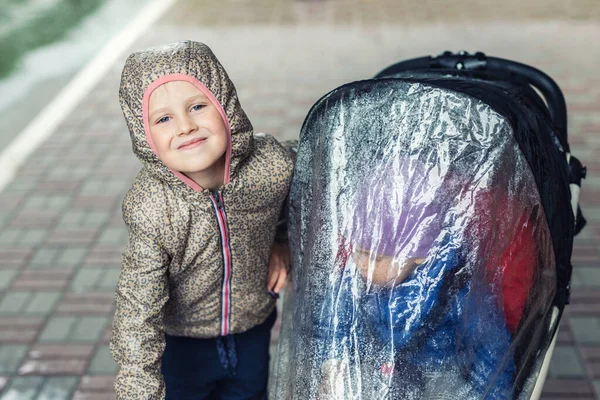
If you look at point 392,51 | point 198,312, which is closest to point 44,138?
point 392,51

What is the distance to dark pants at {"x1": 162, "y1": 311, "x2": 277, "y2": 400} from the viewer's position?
76.5 inches

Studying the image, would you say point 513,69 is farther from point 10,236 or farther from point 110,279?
point 10,236

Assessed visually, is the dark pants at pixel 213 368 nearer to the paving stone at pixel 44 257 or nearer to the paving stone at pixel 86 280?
the paving stone at pixel 86 280

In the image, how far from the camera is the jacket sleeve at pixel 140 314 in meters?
1.56

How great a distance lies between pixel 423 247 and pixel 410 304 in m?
0.12

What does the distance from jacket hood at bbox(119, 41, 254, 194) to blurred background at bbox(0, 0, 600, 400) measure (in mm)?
1575

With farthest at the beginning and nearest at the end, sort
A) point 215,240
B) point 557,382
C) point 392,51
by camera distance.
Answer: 1. point 392,51
2. point 557,382
3. point 215,240

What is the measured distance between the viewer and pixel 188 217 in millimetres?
1645

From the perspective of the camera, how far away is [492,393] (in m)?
1.44

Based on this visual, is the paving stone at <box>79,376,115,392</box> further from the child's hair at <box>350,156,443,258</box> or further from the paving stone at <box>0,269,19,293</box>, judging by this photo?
the child's hair at <box>350,156,443,258</box>

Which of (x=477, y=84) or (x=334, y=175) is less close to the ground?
(x=477, y=84)

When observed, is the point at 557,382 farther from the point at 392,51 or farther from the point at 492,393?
the point at 392,51

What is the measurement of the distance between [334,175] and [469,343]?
1.48 feet

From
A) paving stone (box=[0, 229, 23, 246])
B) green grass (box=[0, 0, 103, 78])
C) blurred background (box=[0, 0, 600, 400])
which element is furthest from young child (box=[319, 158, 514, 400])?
green grass (box=[0, 0, 103, 78])
